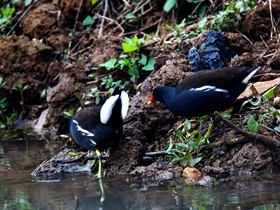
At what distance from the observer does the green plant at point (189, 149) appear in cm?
476

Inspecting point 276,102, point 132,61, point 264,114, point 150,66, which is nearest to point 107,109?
point 264,114

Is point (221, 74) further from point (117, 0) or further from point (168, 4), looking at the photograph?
point (117, 0)

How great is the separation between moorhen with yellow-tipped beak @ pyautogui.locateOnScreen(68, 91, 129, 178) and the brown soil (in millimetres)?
157

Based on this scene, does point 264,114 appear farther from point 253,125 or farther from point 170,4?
point 170,4

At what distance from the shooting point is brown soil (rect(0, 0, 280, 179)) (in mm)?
4766

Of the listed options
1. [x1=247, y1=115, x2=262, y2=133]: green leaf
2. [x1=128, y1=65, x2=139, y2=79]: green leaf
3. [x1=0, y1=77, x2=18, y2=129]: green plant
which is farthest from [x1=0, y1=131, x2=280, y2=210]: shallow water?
[x1=0, y1=77, x2=18, y2=129]: green plant

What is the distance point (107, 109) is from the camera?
5094 millimetres

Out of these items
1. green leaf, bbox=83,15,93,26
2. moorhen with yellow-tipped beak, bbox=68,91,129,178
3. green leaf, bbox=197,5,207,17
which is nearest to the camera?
moorhen with yellow-tipped beak, bbox=68,91,129,178

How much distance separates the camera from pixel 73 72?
7512 mm

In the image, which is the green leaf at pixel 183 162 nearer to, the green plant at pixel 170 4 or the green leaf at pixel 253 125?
the green leaf at pixel 253 125

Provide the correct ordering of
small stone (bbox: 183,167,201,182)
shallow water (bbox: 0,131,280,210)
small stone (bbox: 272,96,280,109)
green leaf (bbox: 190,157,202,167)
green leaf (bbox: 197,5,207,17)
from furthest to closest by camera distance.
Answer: green leaf (bbox: 197,5,207,17), small stone (bbox: 272,96,280,109), green leaf (bbox: 190,157,202,167), small stone (bbox: 183,167,201,182), shallow water (bbox: 0,131,280,210)

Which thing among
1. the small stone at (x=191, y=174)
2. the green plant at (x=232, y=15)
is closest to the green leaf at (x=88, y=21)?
the green plant at (x=232, y=15)

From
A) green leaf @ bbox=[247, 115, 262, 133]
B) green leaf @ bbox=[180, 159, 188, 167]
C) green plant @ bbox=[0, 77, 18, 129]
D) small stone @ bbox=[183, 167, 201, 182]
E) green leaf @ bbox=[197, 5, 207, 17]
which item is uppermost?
green leaf @ bbox=[197, 5, 207, 17]

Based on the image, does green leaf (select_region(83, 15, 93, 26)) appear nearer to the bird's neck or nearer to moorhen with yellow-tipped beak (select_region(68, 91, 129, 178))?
moorhen with yellow-tipped beak (select_region(68, 91, 129, 178))
